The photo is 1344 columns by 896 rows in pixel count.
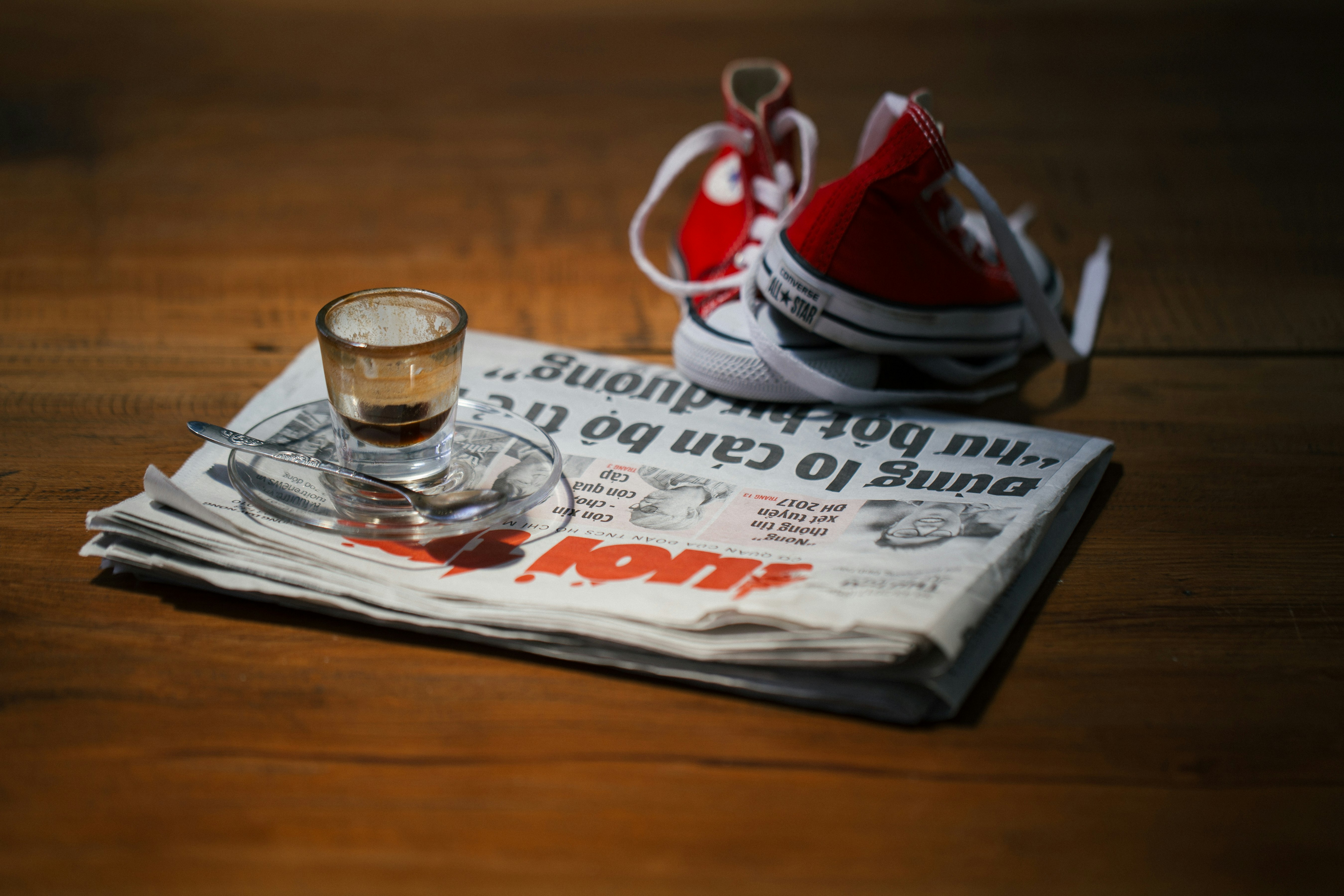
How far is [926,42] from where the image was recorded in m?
1.41

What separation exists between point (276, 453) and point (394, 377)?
0.25 feet

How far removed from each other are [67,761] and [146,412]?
11.7 inches

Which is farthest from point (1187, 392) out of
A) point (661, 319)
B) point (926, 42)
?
point (926, 42)

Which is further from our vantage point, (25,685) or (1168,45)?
(1168,45)

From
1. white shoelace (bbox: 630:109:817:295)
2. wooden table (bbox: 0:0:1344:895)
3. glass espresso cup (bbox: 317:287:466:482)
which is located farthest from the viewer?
white shoelace (bbox: 630:109:817:295)

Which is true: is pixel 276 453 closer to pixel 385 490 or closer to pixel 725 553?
pixel 385 490

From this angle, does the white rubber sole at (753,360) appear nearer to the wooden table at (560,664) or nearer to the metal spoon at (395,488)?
the wooden table at (560,664)

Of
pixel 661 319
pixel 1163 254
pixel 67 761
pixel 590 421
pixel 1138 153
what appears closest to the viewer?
pixel 67 761

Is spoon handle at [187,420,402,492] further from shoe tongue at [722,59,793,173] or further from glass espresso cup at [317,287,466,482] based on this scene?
shoe tongue at [722,59,793,173]

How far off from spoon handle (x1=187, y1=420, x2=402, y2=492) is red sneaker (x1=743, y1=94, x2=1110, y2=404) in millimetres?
252

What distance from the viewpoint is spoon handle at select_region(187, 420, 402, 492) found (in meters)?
0.50

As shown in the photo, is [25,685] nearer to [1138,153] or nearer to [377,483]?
[377,483]

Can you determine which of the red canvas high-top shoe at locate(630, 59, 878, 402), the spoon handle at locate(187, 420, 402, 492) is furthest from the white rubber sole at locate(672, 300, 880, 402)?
the spoon handle at locate(187, 420, 402, 492)

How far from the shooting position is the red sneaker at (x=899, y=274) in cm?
62
